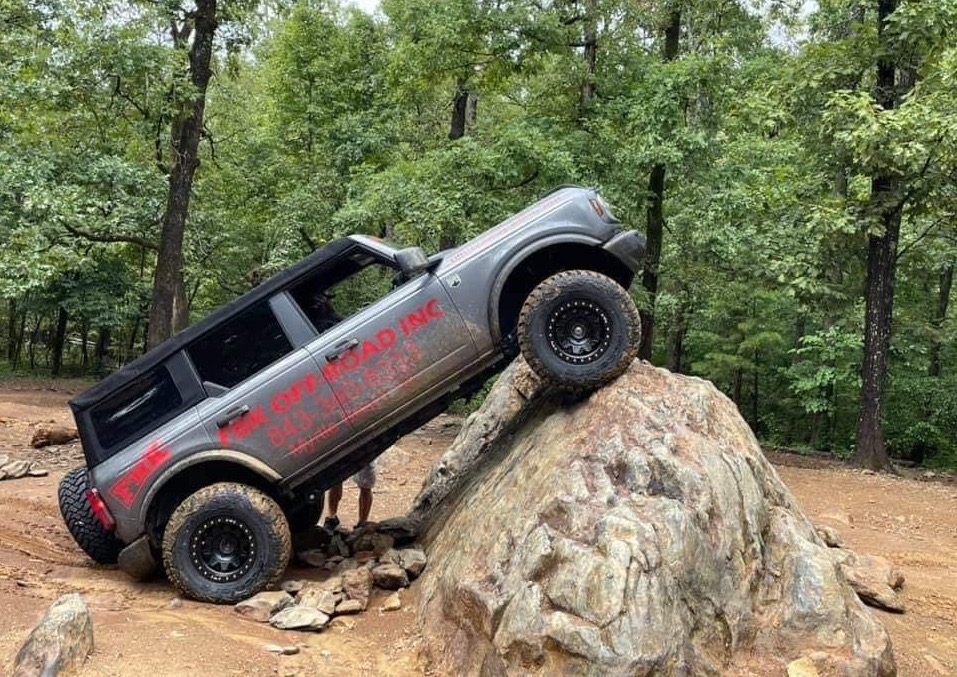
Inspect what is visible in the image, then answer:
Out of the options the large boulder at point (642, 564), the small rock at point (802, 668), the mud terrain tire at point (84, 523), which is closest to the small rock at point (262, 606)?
the large boulder at point (642, 564)

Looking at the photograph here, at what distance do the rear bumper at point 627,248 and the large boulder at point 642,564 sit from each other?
0.85 metres

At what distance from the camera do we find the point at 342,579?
573 cm

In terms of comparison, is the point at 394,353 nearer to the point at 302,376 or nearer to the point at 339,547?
the point at 302,376

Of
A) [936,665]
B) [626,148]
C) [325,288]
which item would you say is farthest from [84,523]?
[626,148]

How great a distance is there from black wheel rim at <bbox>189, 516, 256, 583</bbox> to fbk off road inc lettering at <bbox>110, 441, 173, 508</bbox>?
528 millimetres

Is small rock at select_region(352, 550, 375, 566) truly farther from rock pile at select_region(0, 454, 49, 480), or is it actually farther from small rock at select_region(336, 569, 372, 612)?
rock pile at select_region(0, 454, 49, 480)

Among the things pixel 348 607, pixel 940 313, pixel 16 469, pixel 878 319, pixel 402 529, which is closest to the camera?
pixel 348 607

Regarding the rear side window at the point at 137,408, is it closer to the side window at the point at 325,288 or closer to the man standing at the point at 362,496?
the side window at the point at 325,288

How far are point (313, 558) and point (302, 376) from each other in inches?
67.3

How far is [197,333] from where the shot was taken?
583 centimetres

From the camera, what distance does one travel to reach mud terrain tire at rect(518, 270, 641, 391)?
18.4ft

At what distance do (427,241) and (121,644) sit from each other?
1105 centimetres

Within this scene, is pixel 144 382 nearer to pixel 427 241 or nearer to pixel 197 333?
pixel 197 333

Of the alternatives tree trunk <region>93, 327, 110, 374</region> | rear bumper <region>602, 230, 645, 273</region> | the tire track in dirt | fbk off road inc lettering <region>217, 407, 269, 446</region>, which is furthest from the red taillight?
tree trunk <region>93, 327, 110, 374</region>
